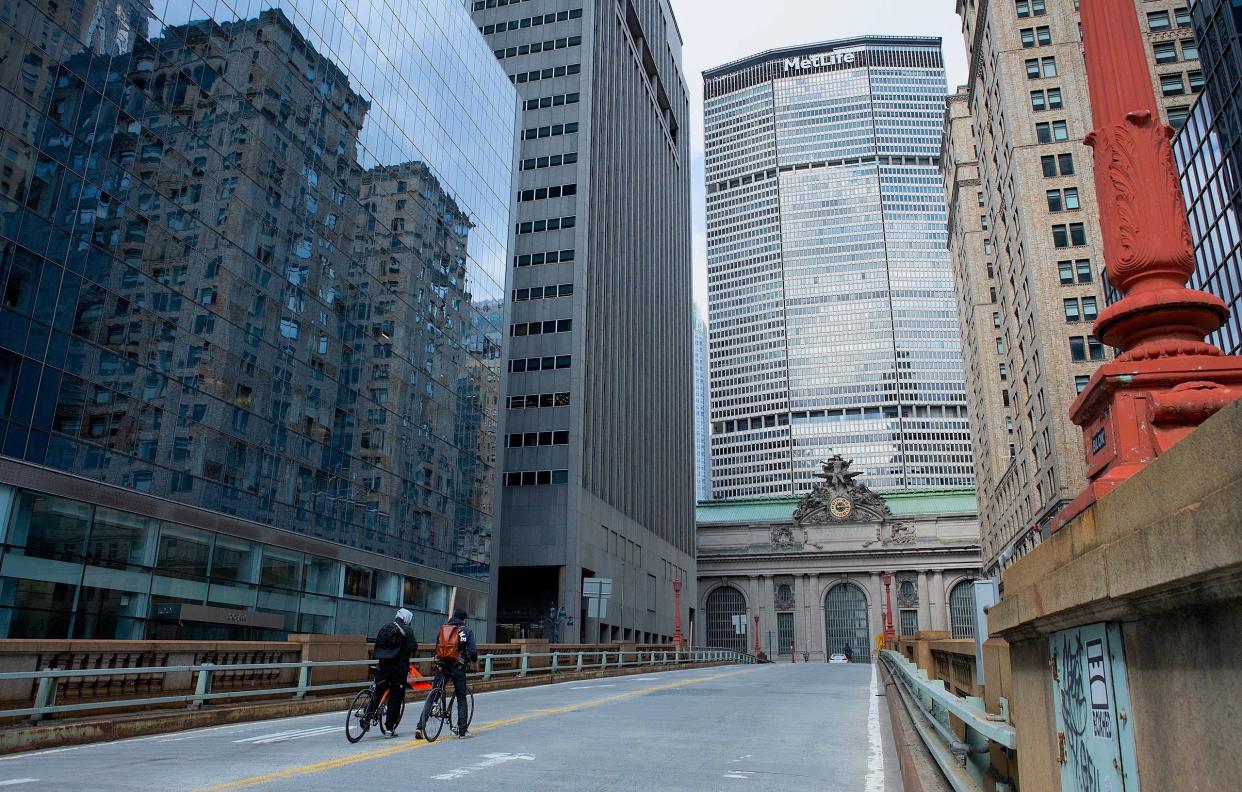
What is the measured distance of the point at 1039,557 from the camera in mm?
4480

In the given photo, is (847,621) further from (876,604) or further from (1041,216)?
(1041,216)

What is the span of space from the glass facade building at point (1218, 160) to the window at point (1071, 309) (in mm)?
14977

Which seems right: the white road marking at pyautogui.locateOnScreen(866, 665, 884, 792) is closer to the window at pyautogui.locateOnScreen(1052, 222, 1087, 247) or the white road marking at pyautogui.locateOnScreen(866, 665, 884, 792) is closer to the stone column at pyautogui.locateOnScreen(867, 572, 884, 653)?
the window at pyautogui.locateOnScreen(1052, 222, 1087, 247)

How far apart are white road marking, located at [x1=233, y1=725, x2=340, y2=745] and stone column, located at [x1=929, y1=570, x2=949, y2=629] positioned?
10585 centimetres

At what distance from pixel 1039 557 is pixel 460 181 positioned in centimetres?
5236

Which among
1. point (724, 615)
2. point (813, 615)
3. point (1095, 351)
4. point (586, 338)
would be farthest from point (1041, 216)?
point (724, 615)

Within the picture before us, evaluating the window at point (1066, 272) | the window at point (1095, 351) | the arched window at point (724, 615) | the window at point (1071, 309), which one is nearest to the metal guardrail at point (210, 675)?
the window at point (1095, 351)

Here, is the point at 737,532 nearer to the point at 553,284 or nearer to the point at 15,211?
the point at 553,284

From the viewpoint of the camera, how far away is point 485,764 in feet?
35.6

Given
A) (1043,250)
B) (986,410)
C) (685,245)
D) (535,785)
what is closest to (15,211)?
(535,785)

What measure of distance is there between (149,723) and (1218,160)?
1759 inches

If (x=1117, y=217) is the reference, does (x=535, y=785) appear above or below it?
below

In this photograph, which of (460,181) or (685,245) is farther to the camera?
(685,245)

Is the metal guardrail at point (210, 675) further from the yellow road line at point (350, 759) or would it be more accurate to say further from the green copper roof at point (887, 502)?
the green copper roof at point (887, 502)
